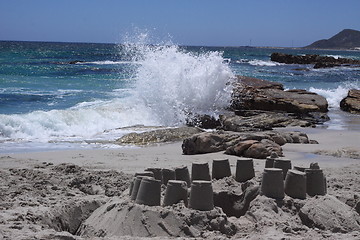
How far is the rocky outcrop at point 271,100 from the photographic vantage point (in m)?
15.2

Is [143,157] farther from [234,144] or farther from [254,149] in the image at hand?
[254,149]

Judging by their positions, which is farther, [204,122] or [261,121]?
[204,122]

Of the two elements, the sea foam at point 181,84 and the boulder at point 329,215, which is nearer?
the boulder at point 329,215

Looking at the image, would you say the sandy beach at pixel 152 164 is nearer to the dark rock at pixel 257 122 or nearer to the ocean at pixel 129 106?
the dark rock at pixel 257 122

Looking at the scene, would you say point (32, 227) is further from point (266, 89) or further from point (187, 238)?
point (266, 89)

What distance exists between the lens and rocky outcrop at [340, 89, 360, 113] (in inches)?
664

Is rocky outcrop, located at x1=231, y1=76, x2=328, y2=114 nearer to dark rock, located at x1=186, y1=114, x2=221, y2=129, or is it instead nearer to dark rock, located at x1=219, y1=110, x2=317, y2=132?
dark rock, located at x1=219, y1=110, x2=317, y2=132

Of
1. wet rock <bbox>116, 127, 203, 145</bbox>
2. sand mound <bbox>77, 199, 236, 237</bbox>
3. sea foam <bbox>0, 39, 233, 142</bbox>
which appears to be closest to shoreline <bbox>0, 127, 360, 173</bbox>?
wet rock <bbox>116, 127, 203, 145</bbox>

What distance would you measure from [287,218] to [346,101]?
44.9ft

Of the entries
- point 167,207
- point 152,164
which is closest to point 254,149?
point 152,164

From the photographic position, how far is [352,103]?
17219 mm

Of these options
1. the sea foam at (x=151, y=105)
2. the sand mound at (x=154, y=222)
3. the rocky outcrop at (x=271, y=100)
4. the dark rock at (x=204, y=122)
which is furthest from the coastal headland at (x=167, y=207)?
the rocky outcrop at (x=271, y=100)

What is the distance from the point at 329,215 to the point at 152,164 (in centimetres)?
339

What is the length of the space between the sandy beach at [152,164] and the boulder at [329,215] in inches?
4.6
